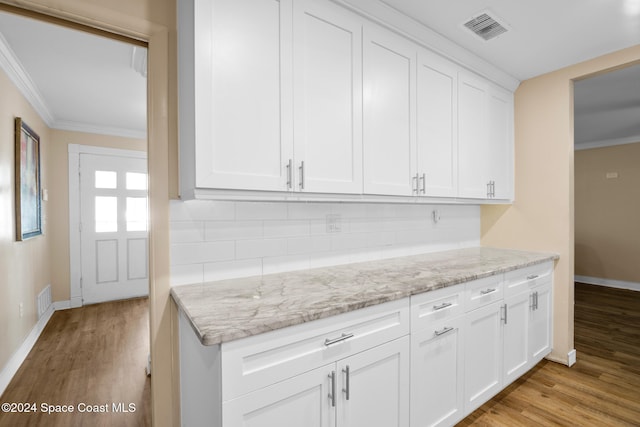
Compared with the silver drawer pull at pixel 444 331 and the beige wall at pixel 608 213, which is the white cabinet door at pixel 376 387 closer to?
the silver drawer pull at pixel 444 331

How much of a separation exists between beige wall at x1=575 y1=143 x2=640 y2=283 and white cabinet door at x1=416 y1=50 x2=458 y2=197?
16.1 feet

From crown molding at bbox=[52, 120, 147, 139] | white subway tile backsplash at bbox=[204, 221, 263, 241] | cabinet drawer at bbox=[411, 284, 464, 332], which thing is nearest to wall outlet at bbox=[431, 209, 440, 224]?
cabinet drawer at bbox=[411, 284, 464, 332]

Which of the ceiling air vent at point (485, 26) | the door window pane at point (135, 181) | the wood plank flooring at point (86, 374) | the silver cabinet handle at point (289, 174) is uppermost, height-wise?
the ceiling air vent at point (485, 26)

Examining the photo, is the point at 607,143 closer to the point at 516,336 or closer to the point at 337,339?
the point at 516,336

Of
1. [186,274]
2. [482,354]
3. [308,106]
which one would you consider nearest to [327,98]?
[308,106]

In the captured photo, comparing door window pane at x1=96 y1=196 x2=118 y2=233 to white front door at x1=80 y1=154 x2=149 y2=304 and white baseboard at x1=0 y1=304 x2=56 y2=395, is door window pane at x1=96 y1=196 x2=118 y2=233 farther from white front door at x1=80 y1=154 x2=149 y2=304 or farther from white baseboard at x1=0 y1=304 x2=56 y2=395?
white baseboard at x1=0 y1=304 x2=56 y2=395

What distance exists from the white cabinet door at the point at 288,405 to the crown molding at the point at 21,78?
3.01 meters

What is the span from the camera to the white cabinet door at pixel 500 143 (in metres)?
2.64

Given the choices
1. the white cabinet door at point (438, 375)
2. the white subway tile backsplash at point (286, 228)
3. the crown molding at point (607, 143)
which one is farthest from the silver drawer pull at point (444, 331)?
the crown molding at point (607, 143)

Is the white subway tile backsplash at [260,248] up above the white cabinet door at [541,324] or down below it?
above

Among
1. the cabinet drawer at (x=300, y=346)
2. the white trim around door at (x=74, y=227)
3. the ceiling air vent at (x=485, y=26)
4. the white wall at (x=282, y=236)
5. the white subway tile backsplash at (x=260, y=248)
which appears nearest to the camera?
the cabinet drawer at (x=300, y=346)

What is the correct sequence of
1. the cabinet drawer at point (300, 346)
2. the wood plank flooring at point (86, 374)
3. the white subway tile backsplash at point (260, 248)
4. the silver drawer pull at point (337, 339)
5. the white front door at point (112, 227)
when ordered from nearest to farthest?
1. the cabinet drawer at point (300, 346)
2. the silver drawer pull at point (337, 339)
3. the white subway tile backsplash at point (260, 248)
4. the wood plank flooring at point (86, 374)
5. the white front door at point (112, 227)

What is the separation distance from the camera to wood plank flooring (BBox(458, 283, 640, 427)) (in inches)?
75.8

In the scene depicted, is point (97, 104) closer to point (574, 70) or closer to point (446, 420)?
point (446, 420)
